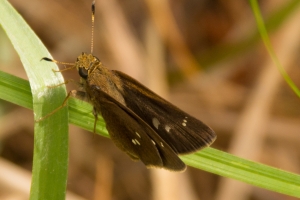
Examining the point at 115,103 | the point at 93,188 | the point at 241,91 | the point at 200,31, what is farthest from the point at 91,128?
the point at 200,31

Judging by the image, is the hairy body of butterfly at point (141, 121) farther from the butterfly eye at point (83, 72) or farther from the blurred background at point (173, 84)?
the blurred background at point (173, 84)

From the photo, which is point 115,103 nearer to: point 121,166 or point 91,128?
point 91,128

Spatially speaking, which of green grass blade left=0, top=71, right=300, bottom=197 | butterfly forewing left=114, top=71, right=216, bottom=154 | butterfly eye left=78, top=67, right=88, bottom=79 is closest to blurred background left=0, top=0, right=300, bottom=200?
butterfly forewing left=114, top=71, right=216, bottom=154

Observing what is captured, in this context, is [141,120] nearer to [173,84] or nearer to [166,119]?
[166,119]

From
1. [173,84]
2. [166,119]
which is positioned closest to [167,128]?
[166,119]

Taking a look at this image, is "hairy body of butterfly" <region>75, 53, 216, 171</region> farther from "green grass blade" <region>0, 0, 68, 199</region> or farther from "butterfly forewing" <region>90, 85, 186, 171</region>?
"green grass blade" <region>0, 0, 68, 199</region>
